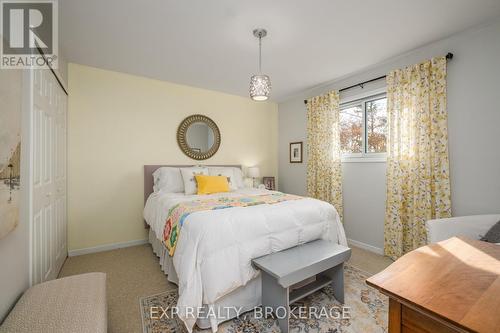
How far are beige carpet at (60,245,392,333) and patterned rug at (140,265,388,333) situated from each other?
11cm

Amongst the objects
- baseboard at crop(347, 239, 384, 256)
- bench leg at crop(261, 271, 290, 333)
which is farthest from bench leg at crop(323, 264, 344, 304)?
baseboard at crop(347, 239, 384, 256)

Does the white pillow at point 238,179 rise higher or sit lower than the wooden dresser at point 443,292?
higher

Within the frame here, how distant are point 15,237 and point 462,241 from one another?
2.53 meters

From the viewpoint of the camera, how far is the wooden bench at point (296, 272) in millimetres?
1603

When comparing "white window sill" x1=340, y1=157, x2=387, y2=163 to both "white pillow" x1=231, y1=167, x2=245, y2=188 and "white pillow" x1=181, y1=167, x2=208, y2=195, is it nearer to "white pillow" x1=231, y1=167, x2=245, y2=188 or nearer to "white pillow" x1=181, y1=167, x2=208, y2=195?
"white pillow" x1=231, y1=167, x2=245, y2=188

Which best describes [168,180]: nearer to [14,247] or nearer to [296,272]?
[14,247]

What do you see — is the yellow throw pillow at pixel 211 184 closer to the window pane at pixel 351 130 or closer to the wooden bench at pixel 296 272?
the wooden bench at pixel 296 272

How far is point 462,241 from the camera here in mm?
1222

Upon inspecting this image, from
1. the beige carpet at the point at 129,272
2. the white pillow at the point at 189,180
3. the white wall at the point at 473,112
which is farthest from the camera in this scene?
the white pillow at the point at 189,180

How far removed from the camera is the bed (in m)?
1.62

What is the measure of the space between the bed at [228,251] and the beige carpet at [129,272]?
0.32 metres

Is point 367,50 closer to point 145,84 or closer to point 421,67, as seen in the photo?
point 421,67

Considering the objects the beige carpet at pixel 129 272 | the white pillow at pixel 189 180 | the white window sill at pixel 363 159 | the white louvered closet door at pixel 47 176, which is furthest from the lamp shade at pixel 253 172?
the white louvered closet door at pixel 47 176

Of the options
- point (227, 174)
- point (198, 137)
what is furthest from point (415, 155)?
point (198, 137)
